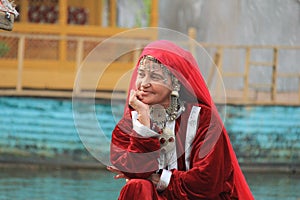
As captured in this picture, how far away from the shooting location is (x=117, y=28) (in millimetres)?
16031

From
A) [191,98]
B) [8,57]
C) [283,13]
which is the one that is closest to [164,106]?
[191,98]

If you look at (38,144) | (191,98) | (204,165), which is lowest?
(38,144)

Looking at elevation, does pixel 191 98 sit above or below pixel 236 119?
above

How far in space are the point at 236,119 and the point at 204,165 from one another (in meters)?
9.15

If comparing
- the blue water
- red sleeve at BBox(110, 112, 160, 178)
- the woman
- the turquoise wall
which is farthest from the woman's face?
the turquoise wall

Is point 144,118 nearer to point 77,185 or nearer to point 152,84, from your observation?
point 152,84

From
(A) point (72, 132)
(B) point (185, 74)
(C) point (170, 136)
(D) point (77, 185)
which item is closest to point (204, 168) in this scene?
(C) point (170, 136)

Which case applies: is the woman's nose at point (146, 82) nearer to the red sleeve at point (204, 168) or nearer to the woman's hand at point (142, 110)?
the woman's hand at point (142, 110)

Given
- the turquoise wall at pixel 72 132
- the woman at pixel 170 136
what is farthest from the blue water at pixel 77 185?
the woman at pixel 170 136

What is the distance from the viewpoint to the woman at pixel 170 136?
5.29 m

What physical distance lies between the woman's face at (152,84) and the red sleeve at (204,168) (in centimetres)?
27

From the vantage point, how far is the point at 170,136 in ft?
17.7

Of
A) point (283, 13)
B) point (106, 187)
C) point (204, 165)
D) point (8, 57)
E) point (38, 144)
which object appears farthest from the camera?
point (283, 13)

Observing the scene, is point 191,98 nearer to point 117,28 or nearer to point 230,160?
point 230,160
